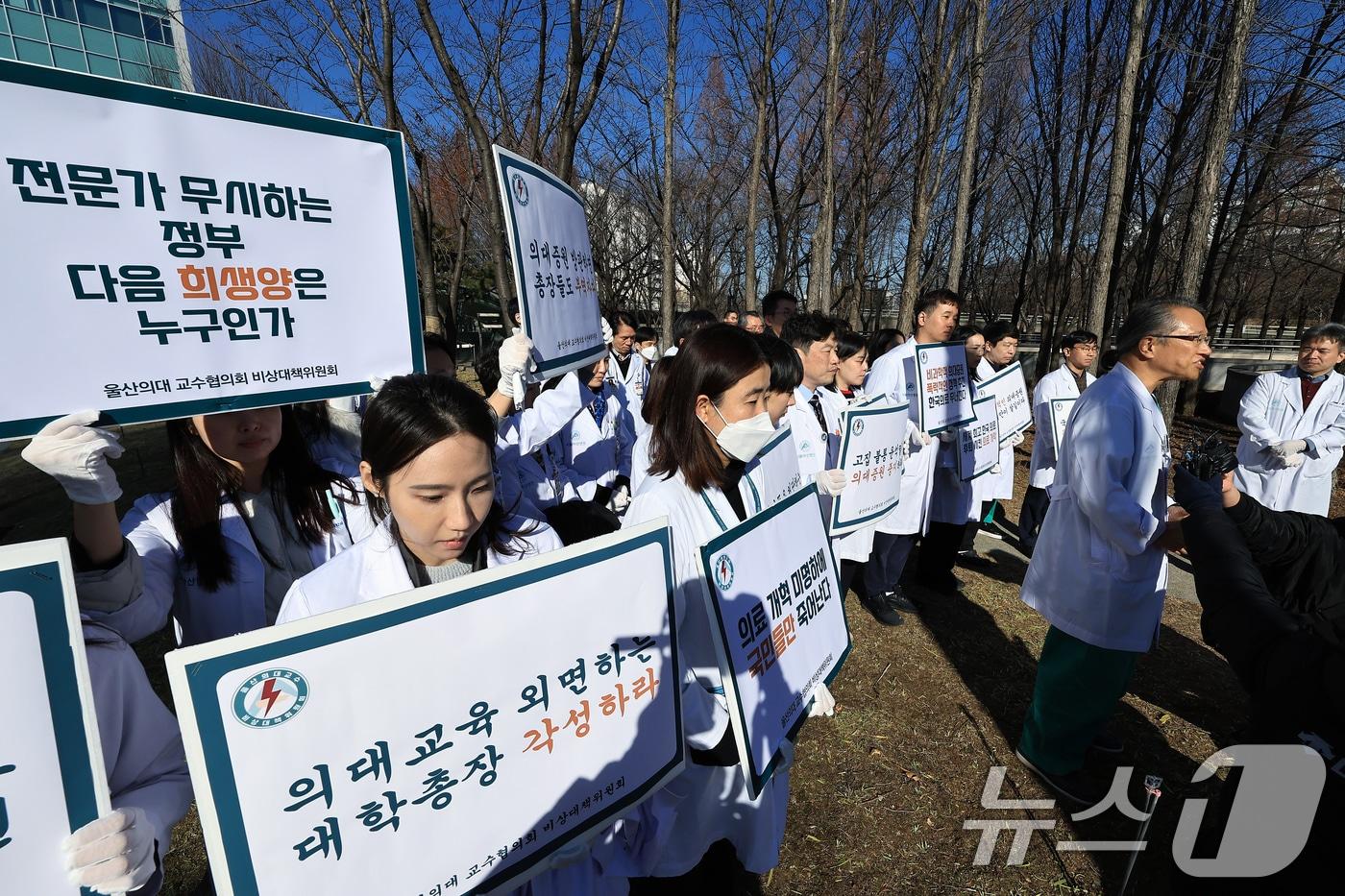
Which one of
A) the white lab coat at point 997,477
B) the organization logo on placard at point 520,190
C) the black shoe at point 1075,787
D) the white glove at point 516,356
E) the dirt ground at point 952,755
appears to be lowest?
the dirt ground at point 952,755

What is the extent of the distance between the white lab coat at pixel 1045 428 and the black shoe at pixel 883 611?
2.02m

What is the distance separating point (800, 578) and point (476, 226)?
19476 millimetres

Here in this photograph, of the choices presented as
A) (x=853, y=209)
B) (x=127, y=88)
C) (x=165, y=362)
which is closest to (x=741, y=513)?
(x=165, y=362)

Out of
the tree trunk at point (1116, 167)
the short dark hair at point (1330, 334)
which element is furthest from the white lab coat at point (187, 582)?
the tree trunk at point (1116, 167)

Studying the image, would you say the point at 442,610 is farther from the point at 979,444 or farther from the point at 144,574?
the point at 979,444

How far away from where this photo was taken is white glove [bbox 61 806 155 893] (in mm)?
1048

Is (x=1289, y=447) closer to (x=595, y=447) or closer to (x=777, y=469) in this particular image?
(x=777, y=469)

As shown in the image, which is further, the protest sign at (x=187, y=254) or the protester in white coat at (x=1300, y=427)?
the protester in white coat at (x=1300, y=427)

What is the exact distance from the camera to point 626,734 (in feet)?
5.05

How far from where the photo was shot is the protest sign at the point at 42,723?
3.25 feet

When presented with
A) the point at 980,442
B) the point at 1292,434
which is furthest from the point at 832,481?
the point at 1292,434

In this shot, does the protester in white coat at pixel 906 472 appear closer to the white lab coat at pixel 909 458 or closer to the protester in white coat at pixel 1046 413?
the white lab coat at pixel 909 458

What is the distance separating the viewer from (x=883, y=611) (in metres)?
4.60

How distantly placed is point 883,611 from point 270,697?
426 centimetres
